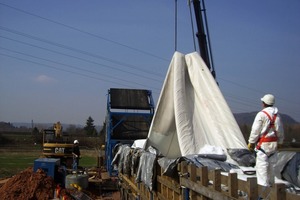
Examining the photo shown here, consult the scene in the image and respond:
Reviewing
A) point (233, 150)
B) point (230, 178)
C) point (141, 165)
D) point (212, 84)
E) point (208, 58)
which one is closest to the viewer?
point (230, 178)

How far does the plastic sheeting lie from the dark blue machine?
19.9ft

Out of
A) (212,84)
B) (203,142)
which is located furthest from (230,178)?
(212,84)

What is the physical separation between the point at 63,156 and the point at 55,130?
7.39ft

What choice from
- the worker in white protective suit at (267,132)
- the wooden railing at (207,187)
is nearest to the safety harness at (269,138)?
the worker in white protective suit at (267,132)

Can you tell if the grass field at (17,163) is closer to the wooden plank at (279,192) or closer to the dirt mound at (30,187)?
the dirt mound at (30,187)

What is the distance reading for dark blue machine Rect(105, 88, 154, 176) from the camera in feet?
51.9

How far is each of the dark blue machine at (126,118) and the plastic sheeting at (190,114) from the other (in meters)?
6.07

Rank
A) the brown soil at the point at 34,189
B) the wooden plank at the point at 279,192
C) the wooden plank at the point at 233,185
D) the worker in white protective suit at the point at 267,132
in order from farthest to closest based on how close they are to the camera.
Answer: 1. the brown soil at the point at 34,189
2. the worker in white protective suit at the point at 267,132
3. the wooden plank at the point at 233,185
4. the wooden plank at the point at 279,192

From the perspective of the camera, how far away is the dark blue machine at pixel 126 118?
51.9ft

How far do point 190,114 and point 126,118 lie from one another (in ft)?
26.4

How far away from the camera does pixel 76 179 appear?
14.9m

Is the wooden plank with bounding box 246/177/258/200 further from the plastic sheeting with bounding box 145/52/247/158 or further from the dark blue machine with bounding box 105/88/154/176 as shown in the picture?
the dark blue machine with bounding box 105/88/154/176

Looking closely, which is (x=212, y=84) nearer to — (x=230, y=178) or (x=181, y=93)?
(x=181, y=93)

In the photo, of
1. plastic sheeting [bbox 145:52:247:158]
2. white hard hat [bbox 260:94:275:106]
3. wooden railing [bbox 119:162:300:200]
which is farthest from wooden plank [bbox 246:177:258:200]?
plastic sheeting [bbox 145:52:247:158]
